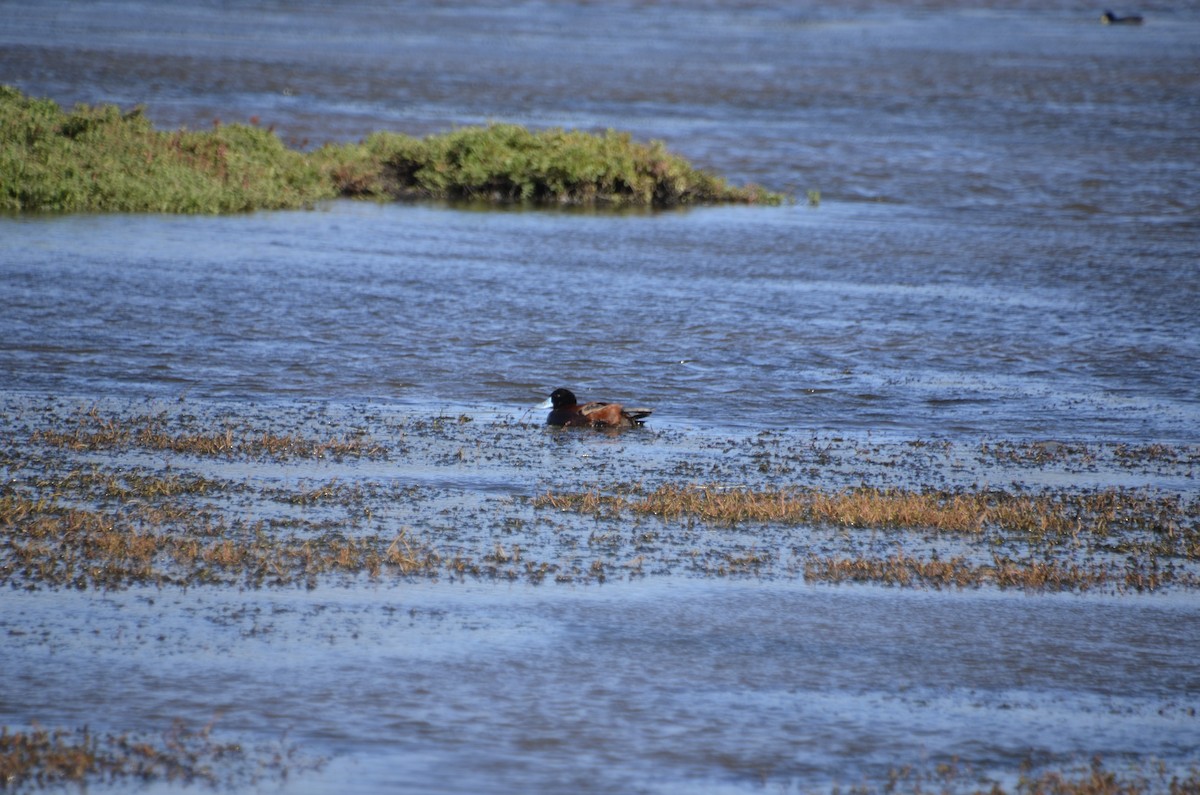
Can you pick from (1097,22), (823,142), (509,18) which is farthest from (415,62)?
(1097,22)

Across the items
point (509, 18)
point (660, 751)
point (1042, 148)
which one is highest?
point (509, 18)

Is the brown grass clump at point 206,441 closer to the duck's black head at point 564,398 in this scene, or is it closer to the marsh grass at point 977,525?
the duck's black head at point 564,398

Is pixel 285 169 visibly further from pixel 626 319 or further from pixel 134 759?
pixel 134 759

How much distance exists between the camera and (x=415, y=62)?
1802 inches

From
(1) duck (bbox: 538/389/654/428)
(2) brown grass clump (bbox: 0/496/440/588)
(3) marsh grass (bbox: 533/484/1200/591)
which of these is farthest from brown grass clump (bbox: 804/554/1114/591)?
(1) duck (bbox: 538/389/654/428)

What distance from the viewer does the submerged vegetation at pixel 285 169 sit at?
20.2 meters

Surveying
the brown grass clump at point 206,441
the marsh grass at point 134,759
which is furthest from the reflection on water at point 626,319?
the marsh grass at point 134,759

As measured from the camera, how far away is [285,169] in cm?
2261

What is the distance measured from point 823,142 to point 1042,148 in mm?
4192

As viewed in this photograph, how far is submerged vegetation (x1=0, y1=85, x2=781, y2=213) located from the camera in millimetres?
20188

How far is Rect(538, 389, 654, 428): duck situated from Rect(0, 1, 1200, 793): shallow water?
0.76ft

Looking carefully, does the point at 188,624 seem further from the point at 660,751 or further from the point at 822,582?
the point at 822,582

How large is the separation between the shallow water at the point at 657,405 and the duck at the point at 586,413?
0.23 meters

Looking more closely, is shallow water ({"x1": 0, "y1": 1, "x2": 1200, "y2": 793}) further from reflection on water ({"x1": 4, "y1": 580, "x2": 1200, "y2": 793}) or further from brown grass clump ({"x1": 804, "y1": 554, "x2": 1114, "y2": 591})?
brown grass clump ({"x1": 804, "y1": 554, "x2": 1114, "y2": 591})
